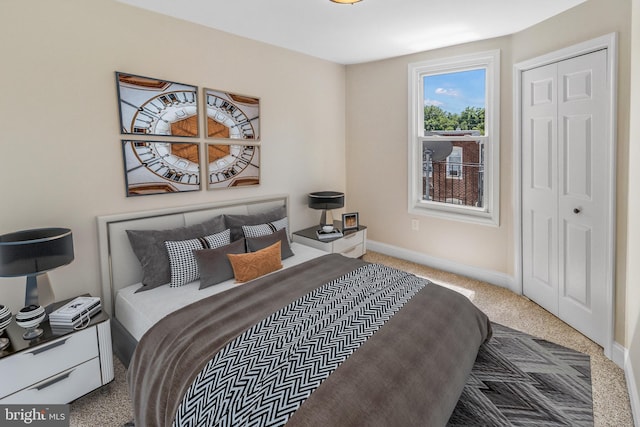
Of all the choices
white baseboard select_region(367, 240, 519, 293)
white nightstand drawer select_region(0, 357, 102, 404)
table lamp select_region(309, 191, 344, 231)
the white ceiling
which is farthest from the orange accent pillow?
white baseboard select_region(367, 240, 519, 293)

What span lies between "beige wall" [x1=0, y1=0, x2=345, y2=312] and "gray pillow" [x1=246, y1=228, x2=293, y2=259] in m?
0.67

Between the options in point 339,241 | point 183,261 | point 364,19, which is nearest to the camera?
point 183,261

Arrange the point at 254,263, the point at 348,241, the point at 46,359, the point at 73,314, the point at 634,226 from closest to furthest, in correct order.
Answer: the point at 46,359 < the point at 73,314 < the point at 634,226 < the point at 254,263 < the point at 348,241

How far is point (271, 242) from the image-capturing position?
2.97 m

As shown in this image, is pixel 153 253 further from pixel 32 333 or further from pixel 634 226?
pixel 634 226

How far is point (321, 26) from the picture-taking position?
308 cm

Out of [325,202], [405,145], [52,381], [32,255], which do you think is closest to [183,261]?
[32,255]

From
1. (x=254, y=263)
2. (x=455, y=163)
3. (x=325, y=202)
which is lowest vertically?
(x=254, y=263)

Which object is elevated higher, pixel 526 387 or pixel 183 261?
pixel 183 261

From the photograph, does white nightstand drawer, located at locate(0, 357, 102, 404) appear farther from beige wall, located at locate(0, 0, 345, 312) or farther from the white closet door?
the white closet door

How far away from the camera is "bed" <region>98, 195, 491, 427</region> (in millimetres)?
1393

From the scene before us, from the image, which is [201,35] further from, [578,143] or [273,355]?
[578,143]

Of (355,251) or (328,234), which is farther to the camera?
(355,251)

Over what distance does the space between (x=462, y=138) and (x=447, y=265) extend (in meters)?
1.47
